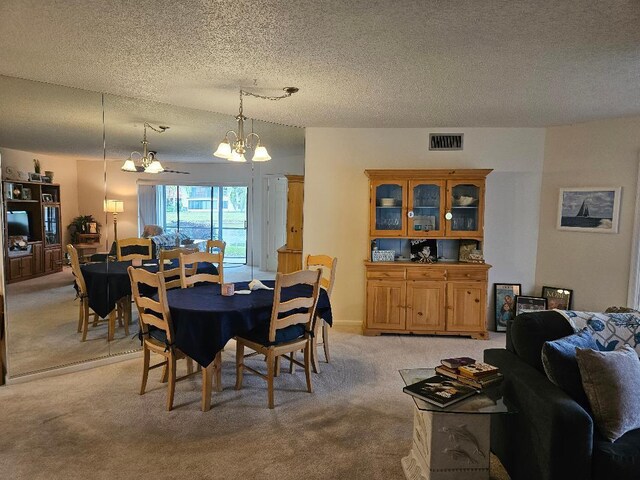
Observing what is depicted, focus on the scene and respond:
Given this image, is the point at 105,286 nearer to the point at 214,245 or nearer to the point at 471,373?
the point at 214,245

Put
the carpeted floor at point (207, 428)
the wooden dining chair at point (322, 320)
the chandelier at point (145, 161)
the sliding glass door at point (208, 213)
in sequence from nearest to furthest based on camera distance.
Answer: the carpeted floor at point (207, 428) < the wooden dining chair at point (322, 320) < the chandelier at point (145, 161) < the sliding glass door at point (208, 213)

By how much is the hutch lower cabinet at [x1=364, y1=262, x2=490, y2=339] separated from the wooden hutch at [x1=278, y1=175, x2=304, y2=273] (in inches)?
38.4

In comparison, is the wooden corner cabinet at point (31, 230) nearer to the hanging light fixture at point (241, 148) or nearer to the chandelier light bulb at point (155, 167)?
the chandelier light bulb at point (155, 167)

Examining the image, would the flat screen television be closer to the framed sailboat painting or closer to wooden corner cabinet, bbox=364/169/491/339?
wooden corner cabinet, bbox=364/169/491/339

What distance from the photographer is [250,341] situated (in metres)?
3.01

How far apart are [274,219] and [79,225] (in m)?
2.11

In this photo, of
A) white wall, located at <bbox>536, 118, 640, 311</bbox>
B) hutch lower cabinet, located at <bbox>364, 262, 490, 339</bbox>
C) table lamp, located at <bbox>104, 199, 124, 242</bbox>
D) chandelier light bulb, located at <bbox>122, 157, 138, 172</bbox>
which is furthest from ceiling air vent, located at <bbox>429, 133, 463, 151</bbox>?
table lamp, located at <bbox>104, 199, 124, 242</bbox>

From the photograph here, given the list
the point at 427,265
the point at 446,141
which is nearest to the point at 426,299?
the point at 427,265

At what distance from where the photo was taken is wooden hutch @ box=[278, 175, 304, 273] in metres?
4.93

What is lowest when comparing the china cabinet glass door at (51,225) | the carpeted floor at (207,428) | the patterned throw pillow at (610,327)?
the carpeted floor at (207,428)

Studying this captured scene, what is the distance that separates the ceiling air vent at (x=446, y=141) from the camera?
4798mm

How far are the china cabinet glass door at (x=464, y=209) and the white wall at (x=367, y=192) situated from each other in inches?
15.4

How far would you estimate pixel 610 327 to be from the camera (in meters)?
2.25

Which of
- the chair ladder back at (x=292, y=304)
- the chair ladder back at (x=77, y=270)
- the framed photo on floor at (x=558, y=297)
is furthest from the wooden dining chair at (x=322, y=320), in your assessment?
the framed photo on floor at (x=558, y=297)
